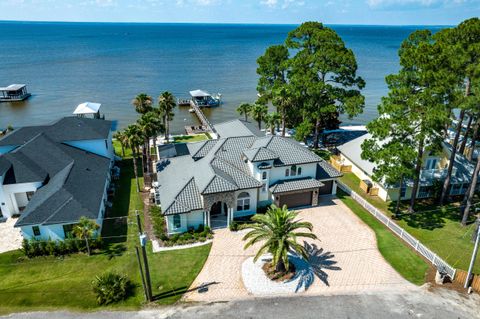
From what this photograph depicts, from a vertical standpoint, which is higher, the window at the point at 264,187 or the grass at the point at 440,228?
the window at the point at 264,187

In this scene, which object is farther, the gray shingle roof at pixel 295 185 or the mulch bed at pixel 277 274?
the gray shingle roof at pixel 295 185

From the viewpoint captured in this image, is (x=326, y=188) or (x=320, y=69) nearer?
(x=326, y=188)

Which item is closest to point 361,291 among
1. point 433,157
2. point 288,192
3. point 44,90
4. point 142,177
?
point 288,192

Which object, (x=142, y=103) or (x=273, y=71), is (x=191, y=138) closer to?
(x=142, y=103)

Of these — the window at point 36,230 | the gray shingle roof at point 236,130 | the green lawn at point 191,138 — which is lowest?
the green lawn at point 191,138

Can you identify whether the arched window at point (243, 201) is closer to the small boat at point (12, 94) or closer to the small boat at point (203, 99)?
the small boat at point (203, 99)

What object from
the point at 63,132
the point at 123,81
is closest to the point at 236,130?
the point at 63,132

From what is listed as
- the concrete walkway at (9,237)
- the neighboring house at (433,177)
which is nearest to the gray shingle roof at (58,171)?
the concrete walkway at (9,237)

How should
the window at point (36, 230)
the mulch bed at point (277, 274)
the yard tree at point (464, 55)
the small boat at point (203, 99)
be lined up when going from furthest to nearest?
the small boat at point (203, 99) < the window at point (36, 230) < the yard tree at point (464, 55) < the mulch bed at point (277, 274)
